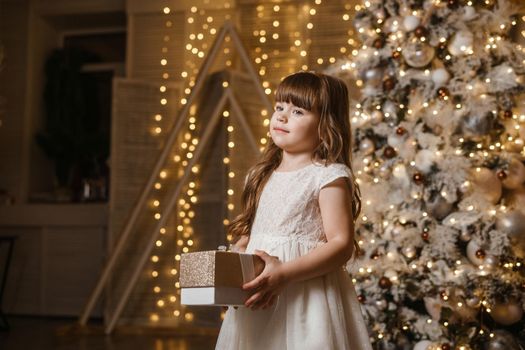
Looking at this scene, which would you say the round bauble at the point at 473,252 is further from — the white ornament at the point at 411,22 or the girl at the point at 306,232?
the girl at the point at 306,232

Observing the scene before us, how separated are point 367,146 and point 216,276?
232 cm

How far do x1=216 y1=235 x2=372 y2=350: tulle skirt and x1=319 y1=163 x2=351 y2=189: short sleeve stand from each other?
14 centimetres

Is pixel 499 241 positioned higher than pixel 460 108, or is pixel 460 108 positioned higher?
pixel 460 108

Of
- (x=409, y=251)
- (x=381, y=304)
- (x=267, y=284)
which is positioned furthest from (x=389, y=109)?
(x=267, y=284)

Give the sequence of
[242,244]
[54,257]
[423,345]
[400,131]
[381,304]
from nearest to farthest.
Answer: [242,244] < [423,345] < [381,304] < [400,131] < [54,257]

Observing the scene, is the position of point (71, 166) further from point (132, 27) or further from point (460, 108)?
point (460, 108)

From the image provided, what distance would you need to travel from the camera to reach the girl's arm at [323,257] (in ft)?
4.82

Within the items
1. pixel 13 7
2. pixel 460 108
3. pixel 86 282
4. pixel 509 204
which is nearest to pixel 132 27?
pixel 13 7

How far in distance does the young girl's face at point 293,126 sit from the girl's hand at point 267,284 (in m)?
0.28

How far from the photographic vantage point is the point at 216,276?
140 centimetres

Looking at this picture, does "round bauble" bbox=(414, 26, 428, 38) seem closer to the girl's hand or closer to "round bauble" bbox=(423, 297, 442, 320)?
"round bauble" bbox=(423, 297, 442, 320)

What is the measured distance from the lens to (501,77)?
3404mm

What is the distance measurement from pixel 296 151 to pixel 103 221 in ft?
13.1

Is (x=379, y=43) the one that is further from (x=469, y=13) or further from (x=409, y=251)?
(x=409, y=251)
